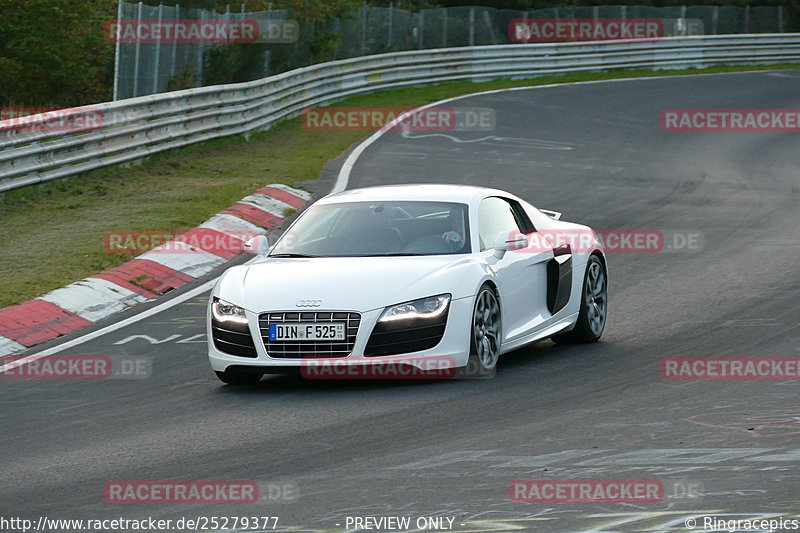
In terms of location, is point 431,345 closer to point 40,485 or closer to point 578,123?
point 40,485

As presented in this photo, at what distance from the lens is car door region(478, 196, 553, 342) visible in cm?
959

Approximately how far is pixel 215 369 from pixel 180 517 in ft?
10.6

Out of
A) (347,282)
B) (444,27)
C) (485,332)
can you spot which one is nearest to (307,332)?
(347,282)

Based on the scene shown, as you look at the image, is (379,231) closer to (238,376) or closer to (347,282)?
(347,282)

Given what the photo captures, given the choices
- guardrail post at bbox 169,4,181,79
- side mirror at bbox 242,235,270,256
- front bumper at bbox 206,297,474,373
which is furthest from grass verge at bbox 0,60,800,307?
front bumper at bbox 206,297,474,373

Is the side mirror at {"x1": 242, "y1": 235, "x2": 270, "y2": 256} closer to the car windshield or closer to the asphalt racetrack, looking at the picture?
the car windshield

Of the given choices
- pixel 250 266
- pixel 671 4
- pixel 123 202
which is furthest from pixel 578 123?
pixel 671 4

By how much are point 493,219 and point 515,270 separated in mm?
535

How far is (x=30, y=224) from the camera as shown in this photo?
15.7 meters

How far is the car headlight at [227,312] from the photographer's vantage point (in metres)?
8.89

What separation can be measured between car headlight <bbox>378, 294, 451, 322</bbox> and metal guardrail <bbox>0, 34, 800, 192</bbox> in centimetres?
912

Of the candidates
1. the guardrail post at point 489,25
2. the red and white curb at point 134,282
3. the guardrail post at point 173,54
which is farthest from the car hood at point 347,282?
the guardrail post at point 489,25

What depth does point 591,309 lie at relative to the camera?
10.8 meters

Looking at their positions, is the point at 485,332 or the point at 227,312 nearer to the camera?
the point at 227,312
